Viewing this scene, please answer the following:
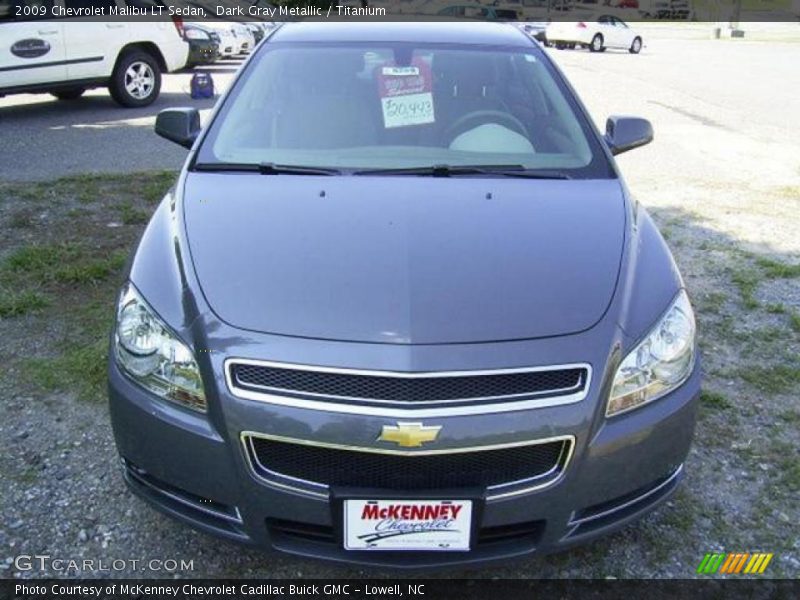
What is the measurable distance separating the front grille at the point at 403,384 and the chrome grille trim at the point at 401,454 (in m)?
0.12

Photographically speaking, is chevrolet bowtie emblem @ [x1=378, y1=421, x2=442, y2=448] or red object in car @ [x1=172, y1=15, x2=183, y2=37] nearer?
chevrolet bowtie emblem @ [x1=378, y1=421, x2=442, y2=448]

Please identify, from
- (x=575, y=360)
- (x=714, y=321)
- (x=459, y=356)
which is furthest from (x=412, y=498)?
(x=714, y=321)

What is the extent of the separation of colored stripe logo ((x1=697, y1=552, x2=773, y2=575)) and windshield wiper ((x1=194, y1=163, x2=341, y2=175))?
186 cm

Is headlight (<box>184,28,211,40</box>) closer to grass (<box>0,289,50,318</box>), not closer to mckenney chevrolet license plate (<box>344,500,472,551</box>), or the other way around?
grass (<box>0,289,50,318</box>)

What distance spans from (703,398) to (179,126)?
264cm

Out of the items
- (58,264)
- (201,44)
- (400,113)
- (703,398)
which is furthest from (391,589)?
(201,44)

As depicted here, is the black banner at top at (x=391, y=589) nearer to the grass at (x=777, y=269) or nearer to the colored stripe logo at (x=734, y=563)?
the colored stripe logo at (x=734, y=563)

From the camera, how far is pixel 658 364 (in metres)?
2.15

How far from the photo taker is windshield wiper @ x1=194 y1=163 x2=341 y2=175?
2.85m

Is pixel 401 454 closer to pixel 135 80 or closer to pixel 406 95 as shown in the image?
pixel 406 95

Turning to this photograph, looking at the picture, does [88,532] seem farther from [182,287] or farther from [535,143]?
[535,143]

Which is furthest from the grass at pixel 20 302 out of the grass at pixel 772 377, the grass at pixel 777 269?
the grass at pixel 777 269

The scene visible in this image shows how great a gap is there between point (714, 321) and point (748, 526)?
1755 mm

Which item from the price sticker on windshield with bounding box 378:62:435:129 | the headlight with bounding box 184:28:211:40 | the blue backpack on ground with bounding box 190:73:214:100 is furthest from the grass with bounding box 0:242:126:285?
the headlight with bounding box 184:28:211:40
